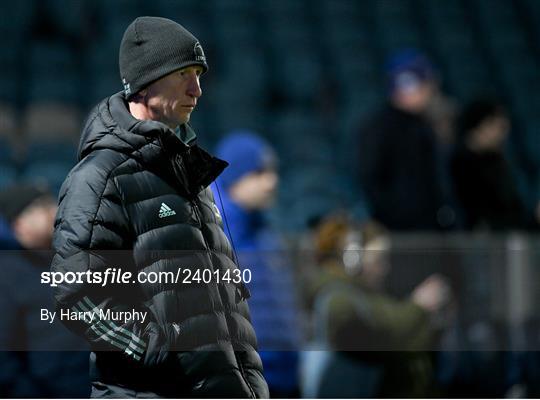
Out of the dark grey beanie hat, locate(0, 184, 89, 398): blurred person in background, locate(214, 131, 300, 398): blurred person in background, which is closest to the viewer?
the dark grey beanie hat

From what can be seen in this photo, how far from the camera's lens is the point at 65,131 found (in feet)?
28.1

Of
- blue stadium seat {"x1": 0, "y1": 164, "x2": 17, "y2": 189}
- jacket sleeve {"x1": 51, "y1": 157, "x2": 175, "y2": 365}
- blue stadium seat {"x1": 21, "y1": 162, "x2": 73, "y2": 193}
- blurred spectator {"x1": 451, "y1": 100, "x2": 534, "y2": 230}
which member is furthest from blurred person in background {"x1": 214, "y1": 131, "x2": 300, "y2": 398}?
blue stadium seat {"x1": 0, "y1": 164, "x2": 17, "y2": 189}

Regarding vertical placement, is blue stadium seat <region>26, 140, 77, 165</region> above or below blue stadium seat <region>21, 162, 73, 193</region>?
above

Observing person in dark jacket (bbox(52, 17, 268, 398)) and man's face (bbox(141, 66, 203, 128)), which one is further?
man's face (bbox(141, 66, 203, 128))

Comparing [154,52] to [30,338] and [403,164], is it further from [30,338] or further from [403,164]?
[403,164]

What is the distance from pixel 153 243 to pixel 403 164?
12.6 ft

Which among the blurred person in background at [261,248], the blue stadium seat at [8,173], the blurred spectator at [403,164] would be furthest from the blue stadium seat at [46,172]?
the blurred person in background at [261,248]

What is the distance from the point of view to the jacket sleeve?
2713mm

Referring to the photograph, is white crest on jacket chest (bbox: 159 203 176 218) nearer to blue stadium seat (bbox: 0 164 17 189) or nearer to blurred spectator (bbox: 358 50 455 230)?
blurred spectator (bbox: 358 50 455 230)

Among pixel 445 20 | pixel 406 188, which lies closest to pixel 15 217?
pixel 406 188

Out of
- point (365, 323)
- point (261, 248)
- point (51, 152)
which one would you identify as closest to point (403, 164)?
point (365, 323)

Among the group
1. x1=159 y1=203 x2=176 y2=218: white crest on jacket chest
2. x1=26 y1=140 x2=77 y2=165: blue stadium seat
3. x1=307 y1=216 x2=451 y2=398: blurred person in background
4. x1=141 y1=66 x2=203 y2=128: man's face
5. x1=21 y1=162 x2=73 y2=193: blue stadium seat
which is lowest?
x1=307 y1=216 x2=451 y2=398: blurred person in background

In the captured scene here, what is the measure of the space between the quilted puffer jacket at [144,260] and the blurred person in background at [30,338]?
1144 mm

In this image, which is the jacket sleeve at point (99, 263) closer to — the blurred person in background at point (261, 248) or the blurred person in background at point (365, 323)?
the blurred person in background at point (261, 248)
